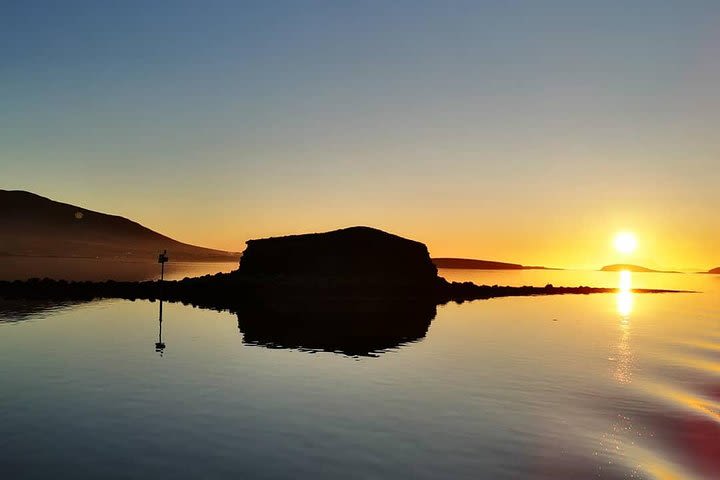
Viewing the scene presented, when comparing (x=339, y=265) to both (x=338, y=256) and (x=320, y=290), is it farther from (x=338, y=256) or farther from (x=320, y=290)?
(x=320, y=290)

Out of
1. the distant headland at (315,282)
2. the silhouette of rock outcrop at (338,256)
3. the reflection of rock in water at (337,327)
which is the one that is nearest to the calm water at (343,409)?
the reflection of rock in water at (337,327)

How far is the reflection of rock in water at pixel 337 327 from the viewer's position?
123ft

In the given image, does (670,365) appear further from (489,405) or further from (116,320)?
(116,320)

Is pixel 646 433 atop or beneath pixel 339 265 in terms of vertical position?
beneath

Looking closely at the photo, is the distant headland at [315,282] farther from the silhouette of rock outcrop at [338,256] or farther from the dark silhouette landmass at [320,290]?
the dark silhouette landmass at [320,290]

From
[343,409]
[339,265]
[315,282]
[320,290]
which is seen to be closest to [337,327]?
[343,409]

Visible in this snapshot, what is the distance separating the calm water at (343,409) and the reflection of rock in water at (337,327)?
98cm

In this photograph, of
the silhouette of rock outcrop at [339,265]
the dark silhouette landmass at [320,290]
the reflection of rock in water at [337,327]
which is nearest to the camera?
the reflection of rock in water at [337,327]

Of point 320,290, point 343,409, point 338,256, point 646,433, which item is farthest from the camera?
point 338,256

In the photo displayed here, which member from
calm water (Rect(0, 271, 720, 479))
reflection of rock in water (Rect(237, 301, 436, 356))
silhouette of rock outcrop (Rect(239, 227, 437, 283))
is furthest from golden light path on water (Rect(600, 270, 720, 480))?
silhouette of rock outcrop (Rect(239, 227, 437, 283))

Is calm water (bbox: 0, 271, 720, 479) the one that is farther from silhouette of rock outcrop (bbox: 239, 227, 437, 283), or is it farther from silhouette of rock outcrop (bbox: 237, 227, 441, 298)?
silhouette of rock outcrop (bbox: 239, 227, 437, 283)

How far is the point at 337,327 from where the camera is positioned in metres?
48.2

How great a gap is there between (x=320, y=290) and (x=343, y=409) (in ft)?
226

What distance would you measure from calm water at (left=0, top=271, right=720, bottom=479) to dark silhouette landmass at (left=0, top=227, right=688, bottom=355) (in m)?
7.26
